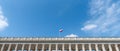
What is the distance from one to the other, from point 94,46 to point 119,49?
7.64 m

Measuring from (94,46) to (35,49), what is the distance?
1820 cm

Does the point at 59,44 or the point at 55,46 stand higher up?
the point at 59,44

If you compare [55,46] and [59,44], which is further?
[59,44]

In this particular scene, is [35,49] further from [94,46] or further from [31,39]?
[94,46]

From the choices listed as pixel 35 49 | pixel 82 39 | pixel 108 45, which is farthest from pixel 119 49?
pixel 35 49

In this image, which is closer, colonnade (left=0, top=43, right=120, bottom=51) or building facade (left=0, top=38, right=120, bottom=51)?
colonnade (left=0, top=43, right=120, bottom=51)

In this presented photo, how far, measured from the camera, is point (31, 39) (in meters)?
69.9

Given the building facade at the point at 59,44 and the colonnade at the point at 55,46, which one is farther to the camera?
the building facade at the point at 59,44

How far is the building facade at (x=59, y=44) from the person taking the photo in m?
68.1

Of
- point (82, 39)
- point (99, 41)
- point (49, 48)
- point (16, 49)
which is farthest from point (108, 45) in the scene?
point (16, 49)

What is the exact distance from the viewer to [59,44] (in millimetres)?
68812

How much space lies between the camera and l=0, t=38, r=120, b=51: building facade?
68.1 metres

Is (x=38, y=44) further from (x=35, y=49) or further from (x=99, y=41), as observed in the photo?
(x=99, y=41)

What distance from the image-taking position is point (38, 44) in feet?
226
